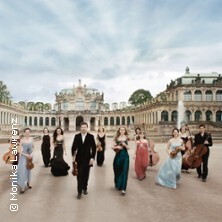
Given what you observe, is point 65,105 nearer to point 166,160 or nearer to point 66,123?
point 66,123

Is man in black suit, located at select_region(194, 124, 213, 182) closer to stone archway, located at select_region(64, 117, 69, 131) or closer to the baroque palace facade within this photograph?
the baroque palace facade

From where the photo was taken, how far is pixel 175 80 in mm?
76750

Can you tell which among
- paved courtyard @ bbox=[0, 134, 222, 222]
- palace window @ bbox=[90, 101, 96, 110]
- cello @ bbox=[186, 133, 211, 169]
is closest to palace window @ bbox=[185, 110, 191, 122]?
palace window @ bbox=[90, 101, 96, 110]

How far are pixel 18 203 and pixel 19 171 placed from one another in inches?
61.1

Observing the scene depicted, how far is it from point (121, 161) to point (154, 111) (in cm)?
6211

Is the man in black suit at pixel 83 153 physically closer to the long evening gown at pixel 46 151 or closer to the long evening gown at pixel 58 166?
the long evening gown at pixel 58 166

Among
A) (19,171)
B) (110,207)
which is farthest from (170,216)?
(19,171)

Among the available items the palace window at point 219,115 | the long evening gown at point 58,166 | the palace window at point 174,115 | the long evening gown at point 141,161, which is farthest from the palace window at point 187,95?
the long evening gown at point 58,166

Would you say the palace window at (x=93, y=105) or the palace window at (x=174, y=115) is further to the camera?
the palace window at (x=93, y=105)

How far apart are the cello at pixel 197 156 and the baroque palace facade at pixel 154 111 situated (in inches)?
1740

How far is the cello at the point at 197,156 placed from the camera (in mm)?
12039

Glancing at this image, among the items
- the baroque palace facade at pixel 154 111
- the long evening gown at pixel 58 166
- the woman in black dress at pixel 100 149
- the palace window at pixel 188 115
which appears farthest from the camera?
the palace window at pixel 188 115

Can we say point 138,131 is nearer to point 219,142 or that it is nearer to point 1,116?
point 219,142

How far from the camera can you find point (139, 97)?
339 ft
